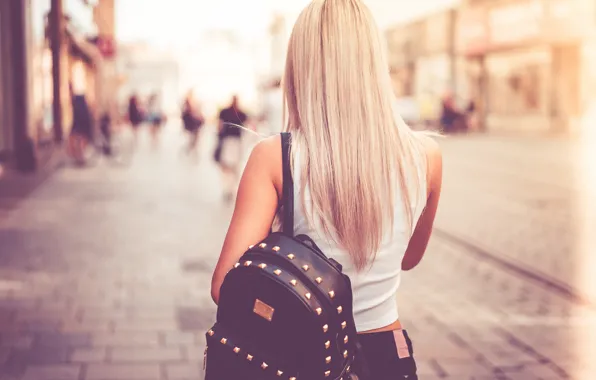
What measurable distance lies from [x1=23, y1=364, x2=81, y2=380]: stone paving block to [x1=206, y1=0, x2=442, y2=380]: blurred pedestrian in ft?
9.18

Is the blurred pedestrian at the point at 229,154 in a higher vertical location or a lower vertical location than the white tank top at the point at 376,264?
lower

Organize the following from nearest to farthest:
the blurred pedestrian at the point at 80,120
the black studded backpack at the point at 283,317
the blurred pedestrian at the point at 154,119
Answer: the black studded backpack at the point at 283,317
the blurred pedestrian at the point at 80,120
the blurred pedestrian at the point at 154,119

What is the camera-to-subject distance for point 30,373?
4453 millimetres

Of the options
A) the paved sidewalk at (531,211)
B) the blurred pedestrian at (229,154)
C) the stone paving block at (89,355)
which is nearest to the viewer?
the stone paving block at (89,355)

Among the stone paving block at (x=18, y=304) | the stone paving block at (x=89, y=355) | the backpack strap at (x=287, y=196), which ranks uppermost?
the backpack strap at (x=287, y=196)

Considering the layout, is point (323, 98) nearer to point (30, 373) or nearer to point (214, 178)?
point (30, 373)

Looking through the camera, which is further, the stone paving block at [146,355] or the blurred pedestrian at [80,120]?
the blurred pedestrian at [80,120]

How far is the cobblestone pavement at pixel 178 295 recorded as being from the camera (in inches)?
187

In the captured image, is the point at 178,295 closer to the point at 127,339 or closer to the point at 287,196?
the point at 127,339

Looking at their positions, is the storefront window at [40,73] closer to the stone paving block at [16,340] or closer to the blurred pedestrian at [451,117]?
the stone paving block at [16,340]

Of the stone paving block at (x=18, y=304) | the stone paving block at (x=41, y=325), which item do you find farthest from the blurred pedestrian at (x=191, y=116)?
the stone paving block at (x=41, y=325)

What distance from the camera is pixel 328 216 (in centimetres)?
185

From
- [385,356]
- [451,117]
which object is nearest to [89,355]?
[385,356]

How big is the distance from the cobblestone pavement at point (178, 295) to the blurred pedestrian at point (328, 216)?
8.84 feet
